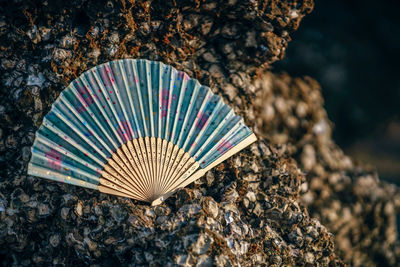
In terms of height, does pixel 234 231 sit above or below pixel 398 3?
below

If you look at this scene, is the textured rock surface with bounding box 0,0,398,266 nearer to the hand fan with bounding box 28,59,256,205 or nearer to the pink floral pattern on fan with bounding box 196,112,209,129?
the hand fan with bounding box 28,59,256,205

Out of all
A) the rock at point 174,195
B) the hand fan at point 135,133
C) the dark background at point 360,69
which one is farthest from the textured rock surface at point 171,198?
the dark background at point 360,69

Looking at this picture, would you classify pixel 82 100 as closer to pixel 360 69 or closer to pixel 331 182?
pixel 331 182

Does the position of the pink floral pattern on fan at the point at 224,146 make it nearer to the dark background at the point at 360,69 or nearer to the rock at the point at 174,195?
the rock at the point at 174,195

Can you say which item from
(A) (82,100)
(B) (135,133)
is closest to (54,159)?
(A) (82,100)

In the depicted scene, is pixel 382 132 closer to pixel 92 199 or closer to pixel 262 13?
pixel 262 13

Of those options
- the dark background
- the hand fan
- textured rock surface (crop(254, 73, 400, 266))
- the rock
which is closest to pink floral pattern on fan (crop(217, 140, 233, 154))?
the hand fan

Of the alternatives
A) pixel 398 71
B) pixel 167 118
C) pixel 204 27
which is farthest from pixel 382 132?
pixel 167 118
